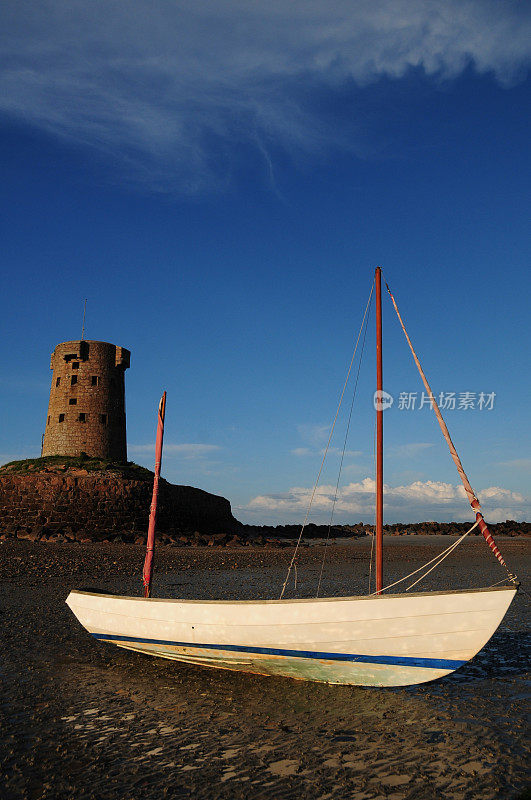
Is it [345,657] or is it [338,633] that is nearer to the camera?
[338,633]

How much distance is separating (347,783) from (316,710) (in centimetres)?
224

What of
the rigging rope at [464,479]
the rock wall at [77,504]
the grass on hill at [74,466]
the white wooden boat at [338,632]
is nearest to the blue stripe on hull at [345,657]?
the white wooden boat at [338,632]

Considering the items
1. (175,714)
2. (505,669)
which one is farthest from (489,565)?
(175,714)

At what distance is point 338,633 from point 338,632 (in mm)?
19

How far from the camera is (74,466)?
144 feet

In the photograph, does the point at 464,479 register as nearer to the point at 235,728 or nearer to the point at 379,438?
the point at 379,438

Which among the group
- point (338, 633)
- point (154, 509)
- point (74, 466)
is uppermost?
point (74, 466)

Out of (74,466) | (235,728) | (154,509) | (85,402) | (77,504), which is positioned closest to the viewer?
(235,728)

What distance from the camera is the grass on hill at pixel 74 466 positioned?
140 feet

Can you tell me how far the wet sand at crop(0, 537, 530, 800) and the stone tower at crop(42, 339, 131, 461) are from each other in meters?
36.4

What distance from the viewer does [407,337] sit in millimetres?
11094

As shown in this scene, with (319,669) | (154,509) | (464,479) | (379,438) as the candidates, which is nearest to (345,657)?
(319,669)

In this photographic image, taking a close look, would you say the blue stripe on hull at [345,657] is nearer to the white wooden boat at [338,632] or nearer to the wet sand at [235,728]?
the white wooden boat at [338,632]

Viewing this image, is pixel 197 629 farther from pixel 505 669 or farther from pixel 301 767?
pixel 505 669
